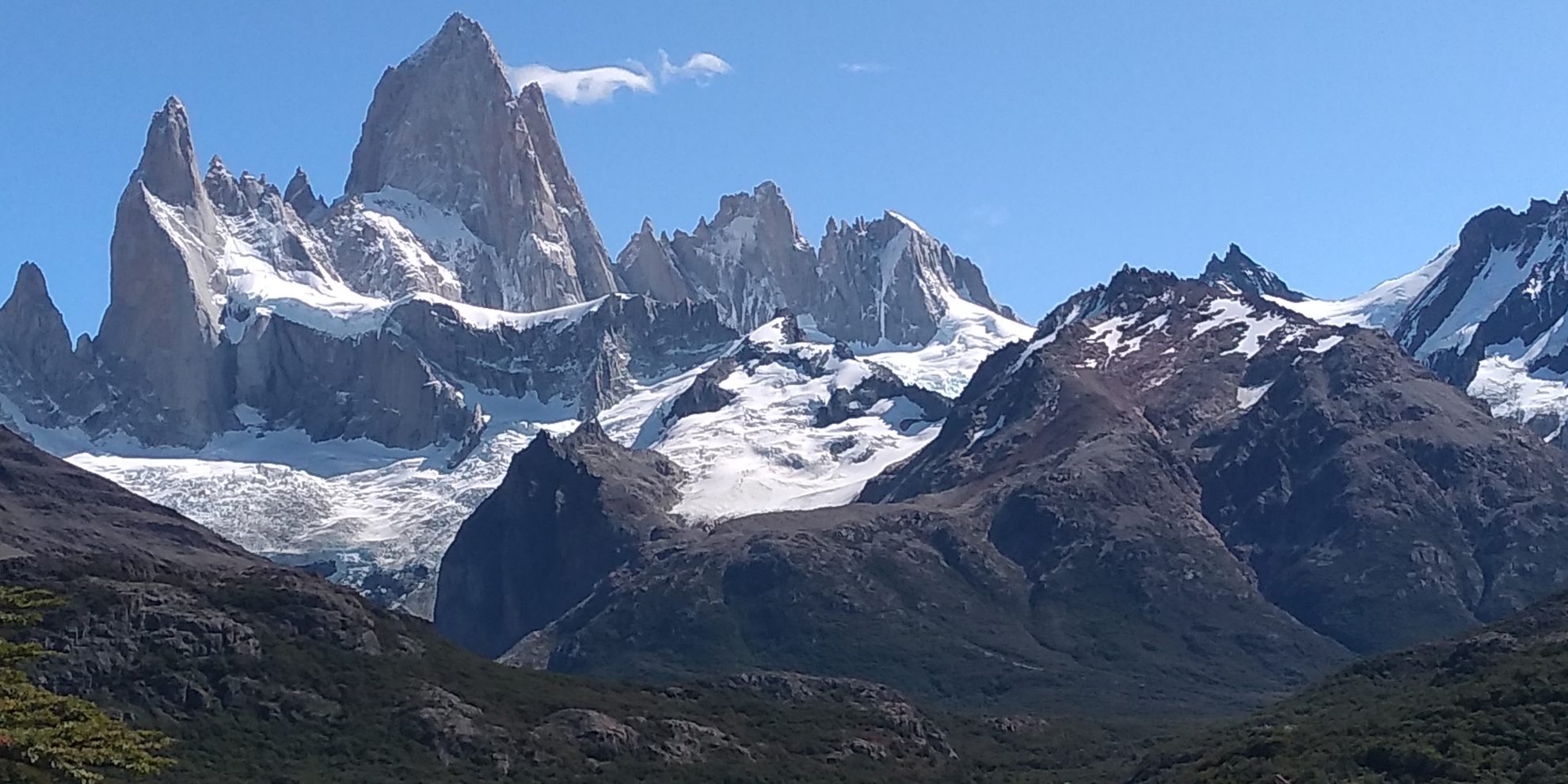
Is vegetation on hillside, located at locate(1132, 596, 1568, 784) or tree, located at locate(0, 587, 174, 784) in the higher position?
vegetation on hillside, located at locate(1132, 596, 1568, 784)

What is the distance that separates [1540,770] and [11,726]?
9459cm

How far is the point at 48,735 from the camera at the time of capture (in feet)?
203

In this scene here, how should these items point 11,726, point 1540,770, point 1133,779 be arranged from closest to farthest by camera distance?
1. point 11,726
2. point 1540,770
3. point 1133,779

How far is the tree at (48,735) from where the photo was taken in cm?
6119

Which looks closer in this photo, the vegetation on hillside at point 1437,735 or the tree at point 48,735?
the tree at point 48,735

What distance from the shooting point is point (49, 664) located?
603ft

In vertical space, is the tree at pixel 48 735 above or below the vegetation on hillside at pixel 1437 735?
below

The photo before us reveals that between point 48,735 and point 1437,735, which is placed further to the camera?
point 1437,735

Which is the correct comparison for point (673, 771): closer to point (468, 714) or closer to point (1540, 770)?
point (468, 714)

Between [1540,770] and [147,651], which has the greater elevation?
[147,651]

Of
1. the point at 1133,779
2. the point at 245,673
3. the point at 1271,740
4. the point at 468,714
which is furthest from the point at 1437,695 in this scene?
the point at 245,673

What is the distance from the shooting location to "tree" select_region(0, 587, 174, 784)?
61.2 m

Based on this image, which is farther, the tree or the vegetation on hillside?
the vegetation on hillside

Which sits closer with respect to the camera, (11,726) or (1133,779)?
(11,726)
